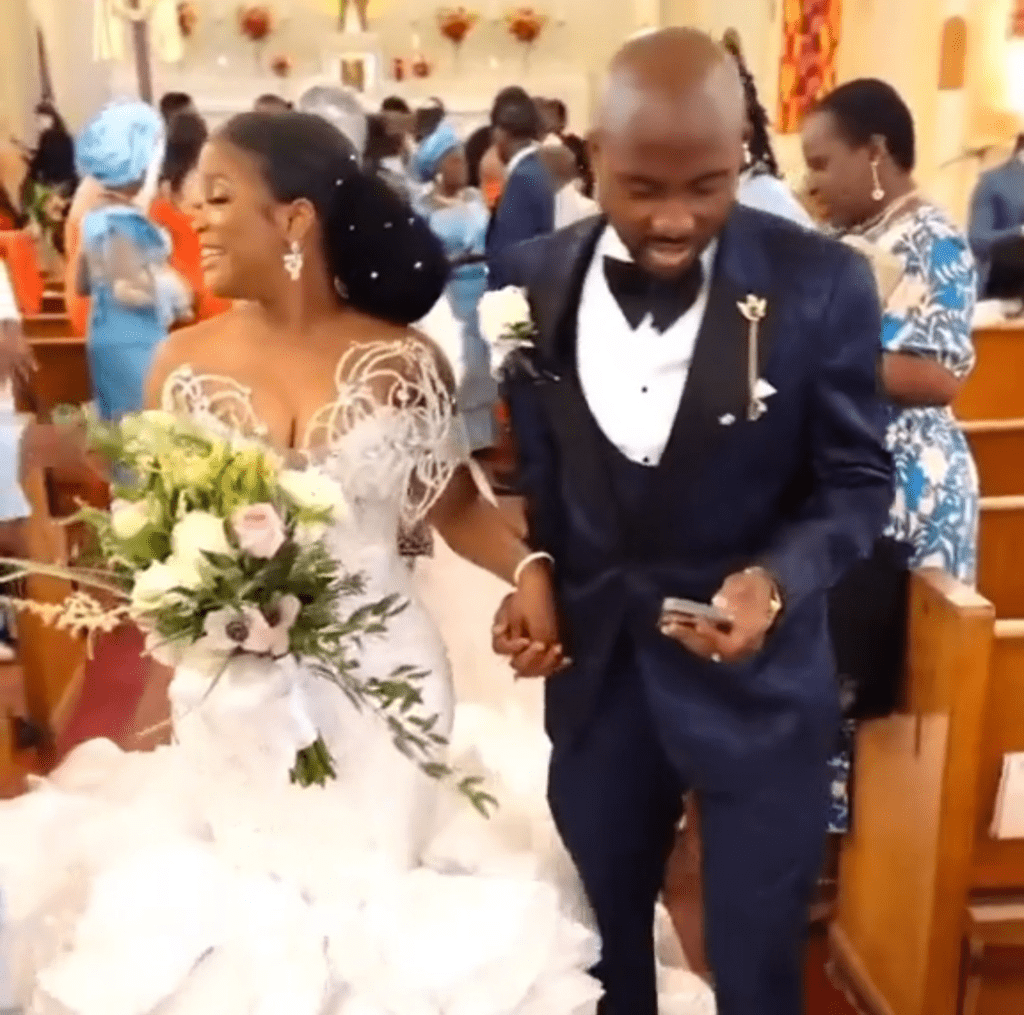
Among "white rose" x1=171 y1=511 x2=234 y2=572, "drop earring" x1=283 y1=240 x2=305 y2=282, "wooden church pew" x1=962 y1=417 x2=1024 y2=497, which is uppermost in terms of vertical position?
"drop earring" x1=283 y1=240 x2=305 y2=282

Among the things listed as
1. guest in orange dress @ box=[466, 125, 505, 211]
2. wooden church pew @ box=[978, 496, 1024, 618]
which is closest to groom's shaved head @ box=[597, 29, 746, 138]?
wooden church pew @ box=[978, 496, 1024, 618]

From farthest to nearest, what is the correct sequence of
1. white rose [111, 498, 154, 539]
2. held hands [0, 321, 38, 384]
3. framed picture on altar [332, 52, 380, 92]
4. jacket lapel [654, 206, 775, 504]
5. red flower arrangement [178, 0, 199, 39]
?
1. framed picture on altar [332, 52, 380, 92]
2. red flower arrangement [178, 0, 199, 39]
3. held hands [0, 321, 38, 384]
4. white rose [111, 498, 154, 539]
5. jacket lapel [654, 206, 775, 504]

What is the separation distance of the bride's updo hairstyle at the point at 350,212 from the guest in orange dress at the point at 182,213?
2.99m

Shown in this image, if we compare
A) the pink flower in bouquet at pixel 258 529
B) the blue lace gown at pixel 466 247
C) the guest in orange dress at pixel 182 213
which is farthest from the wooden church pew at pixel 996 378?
the pink flower in bouquet at pixel 258 529

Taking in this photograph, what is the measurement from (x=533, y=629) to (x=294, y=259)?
2.21ft

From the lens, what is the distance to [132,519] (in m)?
1.79

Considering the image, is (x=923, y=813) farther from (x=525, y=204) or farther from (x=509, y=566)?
(x=525, y=204)

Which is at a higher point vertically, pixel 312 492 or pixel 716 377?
pixel 716 377

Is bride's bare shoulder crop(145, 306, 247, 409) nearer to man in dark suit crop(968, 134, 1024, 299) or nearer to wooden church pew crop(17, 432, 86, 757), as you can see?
wooden church pew crop(17, 432, 86, 757)

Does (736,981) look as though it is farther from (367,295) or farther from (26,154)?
(26,154)

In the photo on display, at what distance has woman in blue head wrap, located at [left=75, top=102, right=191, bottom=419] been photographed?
4891 millimetres

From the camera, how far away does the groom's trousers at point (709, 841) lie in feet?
5.98

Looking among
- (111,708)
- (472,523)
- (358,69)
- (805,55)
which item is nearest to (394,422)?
(472,523)

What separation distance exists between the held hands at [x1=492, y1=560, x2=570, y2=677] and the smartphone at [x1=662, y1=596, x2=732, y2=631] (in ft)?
0.83
